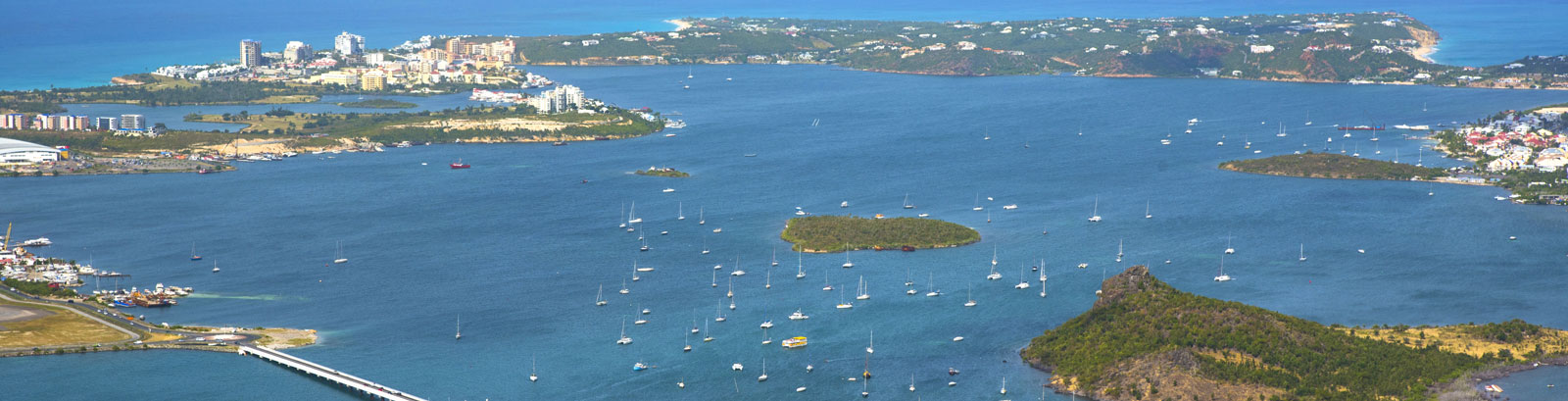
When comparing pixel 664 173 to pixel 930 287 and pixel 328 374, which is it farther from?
pixel 328 374

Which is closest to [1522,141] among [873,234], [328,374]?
[873,234]

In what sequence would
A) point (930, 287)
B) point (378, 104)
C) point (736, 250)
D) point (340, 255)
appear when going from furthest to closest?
point (378, 104)
point (736, 250)
point (340, 255)
point (930, 287)

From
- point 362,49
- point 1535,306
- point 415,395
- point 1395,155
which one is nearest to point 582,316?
point 415,395

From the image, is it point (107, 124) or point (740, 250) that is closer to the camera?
point (740, 250)

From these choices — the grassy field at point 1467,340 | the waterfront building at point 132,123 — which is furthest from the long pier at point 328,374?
the waterfront building at point 132,123

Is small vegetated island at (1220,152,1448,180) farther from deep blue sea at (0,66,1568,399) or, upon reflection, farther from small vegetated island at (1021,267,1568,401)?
small vegetated island at (1021,267,1568,401)

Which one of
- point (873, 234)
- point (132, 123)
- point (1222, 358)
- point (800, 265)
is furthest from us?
point (132, 123)
